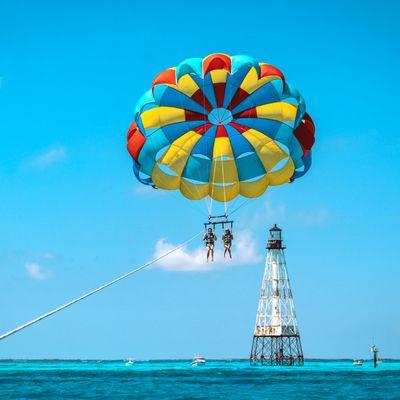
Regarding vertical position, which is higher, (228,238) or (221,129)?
(221,129)

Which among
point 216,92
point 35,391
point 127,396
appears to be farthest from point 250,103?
point 35,391

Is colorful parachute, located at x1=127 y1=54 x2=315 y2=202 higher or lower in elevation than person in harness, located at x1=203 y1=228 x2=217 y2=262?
higher

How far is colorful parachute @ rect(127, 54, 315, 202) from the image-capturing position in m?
25.9

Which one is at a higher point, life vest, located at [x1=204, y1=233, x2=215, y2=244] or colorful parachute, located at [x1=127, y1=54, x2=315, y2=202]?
colorful parachute, located at [x1=127, y1=54, x2=315, y2=202]

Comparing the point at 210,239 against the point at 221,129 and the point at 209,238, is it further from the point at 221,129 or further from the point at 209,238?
the point at 221,129

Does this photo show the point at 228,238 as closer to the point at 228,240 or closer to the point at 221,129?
the point at 228,240

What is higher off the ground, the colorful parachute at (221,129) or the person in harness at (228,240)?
the colorful parachute at (221,129)

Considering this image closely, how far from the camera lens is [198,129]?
27312 millimetres

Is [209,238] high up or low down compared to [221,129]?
down

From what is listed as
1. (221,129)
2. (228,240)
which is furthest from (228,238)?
(221,129)

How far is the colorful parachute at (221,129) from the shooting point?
2592 centimetres

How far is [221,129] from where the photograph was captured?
2748 cm

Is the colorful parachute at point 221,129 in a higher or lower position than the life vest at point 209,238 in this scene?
higher

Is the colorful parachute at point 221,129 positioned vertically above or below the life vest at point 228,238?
above
